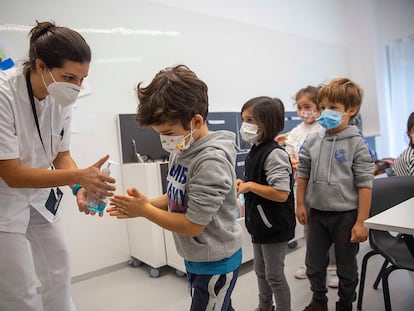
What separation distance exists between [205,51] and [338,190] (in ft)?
6.54

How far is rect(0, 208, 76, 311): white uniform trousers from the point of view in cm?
106

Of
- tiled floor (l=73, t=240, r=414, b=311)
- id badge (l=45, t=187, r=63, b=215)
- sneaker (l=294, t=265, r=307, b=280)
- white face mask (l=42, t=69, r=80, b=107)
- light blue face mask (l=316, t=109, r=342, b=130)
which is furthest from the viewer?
sneaker (l=294, t=265, r=307, b=280)

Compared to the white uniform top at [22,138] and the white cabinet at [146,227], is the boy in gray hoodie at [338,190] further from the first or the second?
the white uniform top at [22,138]

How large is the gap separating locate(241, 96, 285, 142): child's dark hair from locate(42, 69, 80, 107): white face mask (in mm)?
731

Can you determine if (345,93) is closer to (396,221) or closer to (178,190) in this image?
(396,221)

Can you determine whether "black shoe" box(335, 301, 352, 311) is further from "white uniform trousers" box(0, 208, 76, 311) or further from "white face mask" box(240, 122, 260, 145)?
"white uniform trousers" box(0, 208, 76, 311)

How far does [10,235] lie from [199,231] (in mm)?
682

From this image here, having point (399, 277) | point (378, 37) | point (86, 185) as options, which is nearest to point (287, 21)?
point (378, 37)

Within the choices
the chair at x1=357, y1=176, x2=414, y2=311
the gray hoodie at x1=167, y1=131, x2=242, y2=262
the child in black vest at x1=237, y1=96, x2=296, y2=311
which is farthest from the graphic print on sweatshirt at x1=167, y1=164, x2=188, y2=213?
the chair at x1=357, y1=176, x2=414, y2=311

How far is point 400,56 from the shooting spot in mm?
4547

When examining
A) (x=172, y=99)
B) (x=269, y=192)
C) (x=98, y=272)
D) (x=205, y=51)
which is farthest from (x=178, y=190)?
(x=205, y=51)

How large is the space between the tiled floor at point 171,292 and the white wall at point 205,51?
24cm

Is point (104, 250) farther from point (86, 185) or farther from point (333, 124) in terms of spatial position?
point (333, 124)

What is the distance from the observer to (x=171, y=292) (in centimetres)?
200
